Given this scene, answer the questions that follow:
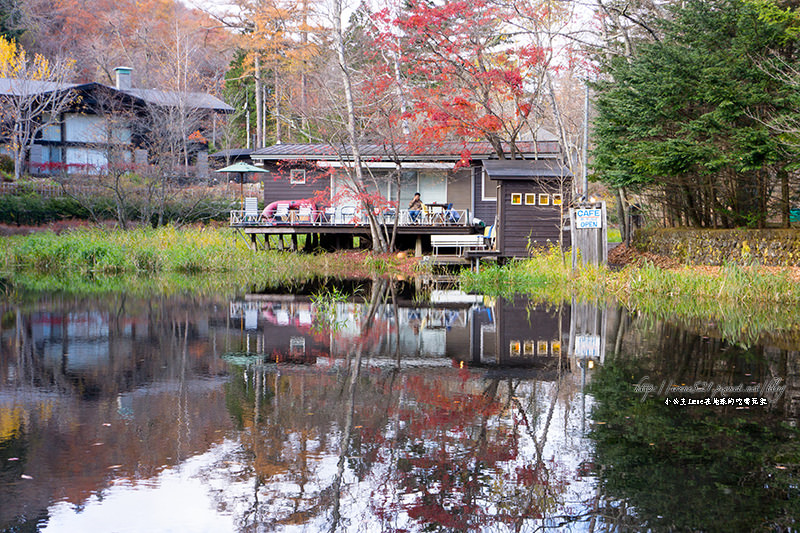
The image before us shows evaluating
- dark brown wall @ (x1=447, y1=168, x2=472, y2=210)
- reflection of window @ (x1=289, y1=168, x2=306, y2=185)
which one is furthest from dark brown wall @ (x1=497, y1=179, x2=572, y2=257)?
reflection of window @ (x1=289, y1=168, x2=306, y2=185)

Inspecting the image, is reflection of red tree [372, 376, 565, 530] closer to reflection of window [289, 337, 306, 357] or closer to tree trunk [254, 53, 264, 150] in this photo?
reflection of window [289, 337, 306, 357]

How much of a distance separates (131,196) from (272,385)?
29.6 meters

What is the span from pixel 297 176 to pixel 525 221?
408 inches

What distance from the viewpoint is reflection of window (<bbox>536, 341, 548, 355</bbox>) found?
1001cm

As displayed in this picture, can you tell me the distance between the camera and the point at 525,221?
2580 centimetres

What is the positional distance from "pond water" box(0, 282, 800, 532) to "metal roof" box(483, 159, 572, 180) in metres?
14.0

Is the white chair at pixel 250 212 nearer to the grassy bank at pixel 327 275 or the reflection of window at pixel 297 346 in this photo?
the grassy bank at pixel 327 275

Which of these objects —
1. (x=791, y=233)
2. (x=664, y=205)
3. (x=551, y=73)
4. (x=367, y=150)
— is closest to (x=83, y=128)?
(x=367, y=150)

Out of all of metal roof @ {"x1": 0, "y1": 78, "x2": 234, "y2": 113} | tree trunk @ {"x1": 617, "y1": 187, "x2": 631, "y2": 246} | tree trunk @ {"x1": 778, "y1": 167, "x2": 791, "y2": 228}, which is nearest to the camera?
tree trunk @ {"x1": 778, "y1": 167, "x2": 791, "y2": 228}

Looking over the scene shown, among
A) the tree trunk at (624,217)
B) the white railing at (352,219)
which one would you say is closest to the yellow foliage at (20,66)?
the white railing at (352,219)

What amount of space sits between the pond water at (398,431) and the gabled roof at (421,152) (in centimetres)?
1843

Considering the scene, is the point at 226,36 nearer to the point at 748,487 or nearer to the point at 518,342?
the point at 518,342

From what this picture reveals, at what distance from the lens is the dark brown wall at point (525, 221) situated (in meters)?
25.5

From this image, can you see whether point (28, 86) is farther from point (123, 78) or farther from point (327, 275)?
point (327, 275)
